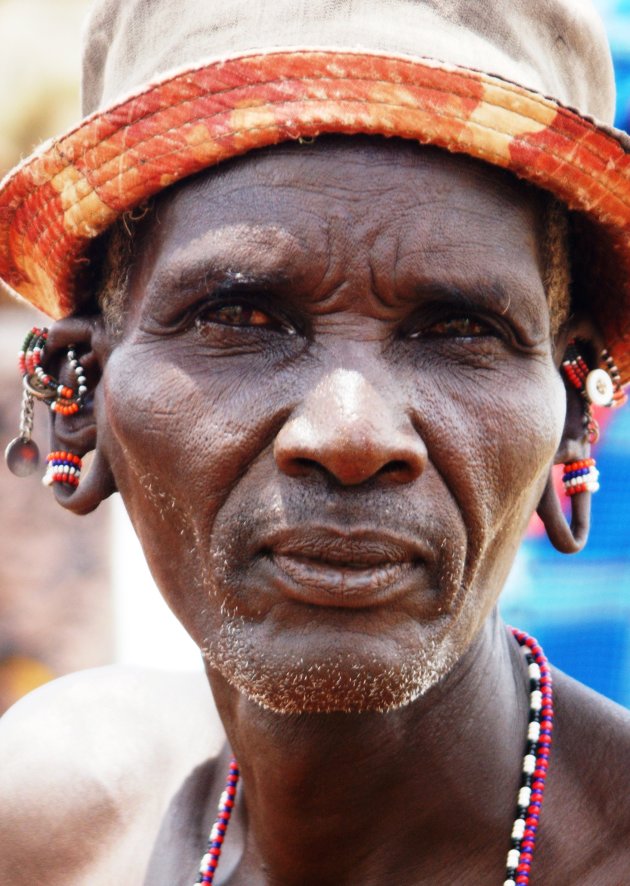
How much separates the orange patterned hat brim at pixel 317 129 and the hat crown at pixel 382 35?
40mm

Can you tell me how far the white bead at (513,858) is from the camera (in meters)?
2.45

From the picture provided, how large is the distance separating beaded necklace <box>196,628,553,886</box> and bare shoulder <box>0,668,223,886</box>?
0.71 feet

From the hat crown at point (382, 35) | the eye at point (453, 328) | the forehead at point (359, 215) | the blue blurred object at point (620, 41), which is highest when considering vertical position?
the blue blurred object at point (620, 41)

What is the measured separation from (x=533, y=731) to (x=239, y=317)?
3.46 ft

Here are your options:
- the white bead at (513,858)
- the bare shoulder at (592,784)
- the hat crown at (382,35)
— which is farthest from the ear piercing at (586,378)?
the white bead at (513,858)

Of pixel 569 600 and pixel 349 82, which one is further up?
pixel 349 82

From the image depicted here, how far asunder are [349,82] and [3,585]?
13.4 feet

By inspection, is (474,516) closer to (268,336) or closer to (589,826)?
(268,336)

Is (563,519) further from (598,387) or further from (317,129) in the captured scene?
(317,129)

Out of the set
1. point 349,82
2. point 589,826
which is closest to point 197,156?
point 349,82

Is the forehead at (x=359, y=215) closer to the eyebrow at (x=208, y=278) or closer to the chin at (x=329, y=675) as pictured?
the eyebrow at (x=208, y=278)

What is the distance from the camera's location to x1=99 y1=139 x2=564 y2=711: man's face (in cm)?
219

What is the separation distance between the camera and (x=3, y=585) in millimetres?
5855

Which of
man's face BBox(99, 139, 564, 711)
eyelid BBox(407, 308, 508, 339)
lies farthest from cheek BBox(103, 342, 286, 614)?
eyelid BBox(407, 308, 508, 339)
